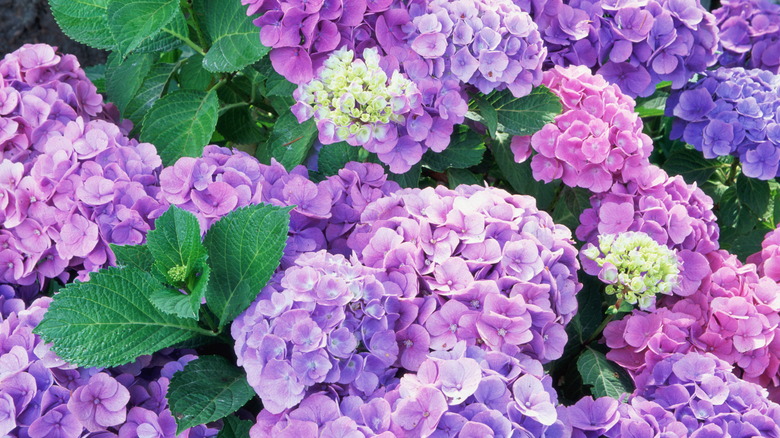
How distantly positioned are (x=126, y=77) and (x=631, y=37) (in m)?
0.98

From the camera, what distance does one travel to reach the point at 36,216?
1072 mm

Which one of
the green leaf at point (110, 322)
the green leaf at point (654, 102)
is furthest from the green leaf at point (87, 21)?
the green leaf at point (654, 102)

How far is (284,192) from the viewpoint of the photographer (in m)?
1.11

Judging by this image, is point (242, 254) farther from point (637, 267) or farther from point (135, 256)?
point (637, 267)

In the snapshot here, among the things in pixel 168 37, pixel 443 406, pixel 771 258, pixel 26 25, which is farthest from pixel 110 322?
pixel 26 25

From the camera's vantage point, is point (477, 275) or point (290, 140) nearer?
point (477, 275)

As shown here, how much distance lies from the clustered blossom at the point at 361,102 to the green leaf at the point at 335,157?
117 millimetres

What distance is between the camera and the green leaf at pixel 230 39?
1.19 meters

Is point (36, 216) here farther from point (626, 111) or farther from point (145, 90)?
point (626, 111)

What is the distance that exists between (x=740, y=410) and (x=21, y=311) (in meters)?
0.97

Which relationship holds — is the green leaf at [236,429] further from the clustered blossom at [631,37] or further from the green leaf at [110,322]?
the clustered blossom at [631,37]

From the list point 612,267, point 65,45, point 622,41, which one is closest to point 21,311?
point 612,267

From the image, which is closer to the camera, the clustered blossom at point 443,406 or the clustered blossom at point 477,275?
the clustered blossom at point 443,406

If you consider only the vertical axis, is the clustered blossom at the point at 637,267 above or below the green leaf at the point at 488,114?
below
